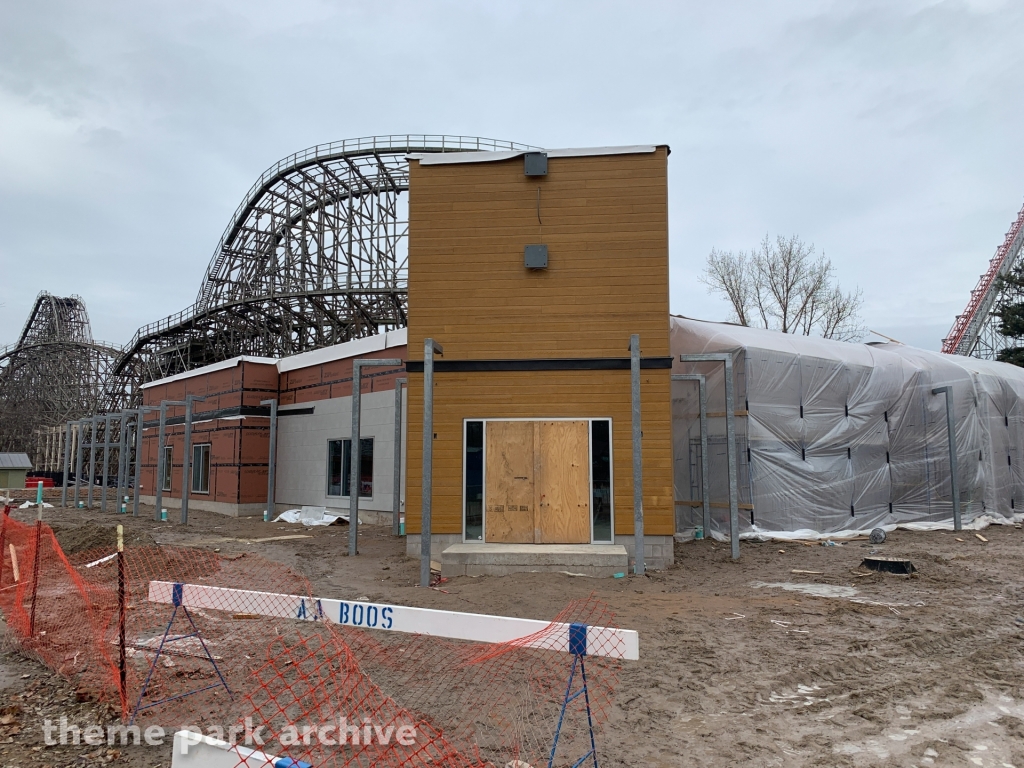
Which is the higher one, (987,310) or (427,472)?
(987,310)

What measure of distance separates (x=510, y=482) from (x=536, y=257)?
395 cm

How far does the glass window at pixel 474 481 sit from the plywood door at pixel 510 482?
0.11 metres

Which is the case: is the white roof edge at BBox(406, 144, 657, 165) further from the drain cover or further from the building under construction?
the drain cover

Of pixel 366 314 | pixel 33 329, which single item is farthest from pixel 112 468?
pixel 366 314

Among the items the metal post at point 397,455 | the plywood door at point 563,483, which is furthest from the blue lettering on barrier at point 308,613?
the metal post at point 397,455

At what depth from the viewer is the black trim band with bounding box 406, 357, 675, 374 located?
11312 millimetres

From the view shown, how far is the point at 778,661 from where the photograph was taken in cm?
605

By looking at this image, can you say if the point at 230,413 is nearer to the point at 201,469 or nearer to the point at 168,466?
the point at 201,469

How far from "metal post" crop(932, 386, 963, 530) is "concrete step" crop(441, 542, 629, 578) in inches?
405

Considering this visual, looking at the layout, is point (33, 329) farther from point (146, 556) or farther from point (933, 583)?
point (933, 583)

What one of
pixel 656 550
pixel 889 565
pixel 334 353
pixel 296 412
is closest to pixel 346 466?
pixel 296 412

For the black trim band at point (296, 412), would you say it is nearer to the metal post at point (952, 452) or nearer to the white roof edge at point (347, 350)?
the white roof edge at point (347, 350)

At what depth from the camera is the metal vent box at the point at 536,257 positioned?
11609 millimetres

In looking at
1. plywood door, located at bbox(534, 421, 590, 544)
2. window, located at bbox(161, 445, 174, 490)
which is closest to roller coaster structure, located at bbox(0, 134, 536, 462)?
window, located at bbox(161, 445, 174, 490)
